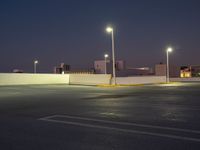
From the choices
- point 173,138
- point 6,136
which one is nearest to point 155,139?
point 173,138

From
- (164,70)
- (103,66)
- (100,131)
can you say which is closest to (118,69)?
(103,66)

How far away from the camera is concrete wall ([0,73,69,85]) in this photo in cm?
3969

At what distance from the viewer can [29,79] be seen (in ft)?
139

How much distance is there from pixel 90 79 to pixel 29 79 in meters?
9.03

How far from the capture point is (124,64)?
10744 centimetres

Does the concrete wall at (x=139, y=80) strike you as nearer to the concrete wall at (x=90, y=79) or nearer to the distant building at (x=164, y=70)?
the concrete wall at (x=90, y=79)

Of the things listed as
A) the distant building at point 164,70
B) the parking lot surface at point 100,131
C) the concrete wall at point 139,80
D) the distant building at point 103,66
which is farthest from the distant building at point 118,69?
the parking lot surface at point 100,131

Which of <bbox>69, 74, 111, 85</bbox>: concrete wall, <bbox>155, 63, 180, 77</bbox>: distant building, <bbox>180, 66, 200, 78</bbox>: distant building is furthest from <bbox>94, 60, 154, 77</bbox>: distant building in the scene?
<bbox>69, 74, 111, 85</bbox>: concrete wall

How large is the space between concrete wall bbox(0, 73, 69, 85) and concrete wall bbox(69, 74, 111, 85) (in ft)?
4.99

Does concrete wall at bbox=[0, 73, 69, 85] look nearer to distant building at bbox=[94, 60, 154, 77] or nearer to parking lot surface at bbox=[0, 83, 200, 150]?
parking lot surface at bbox=[0, 83, 200, 150]

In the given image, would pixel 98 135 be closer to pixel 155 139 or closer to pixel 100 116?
pixel 155 139

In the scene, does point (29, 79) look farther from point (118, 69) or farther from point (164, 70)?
point (118, 69)

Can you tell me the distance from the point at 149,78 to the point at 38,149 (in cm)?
4406

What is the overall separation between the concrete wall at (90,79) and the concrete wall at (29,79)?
1.52 meters
